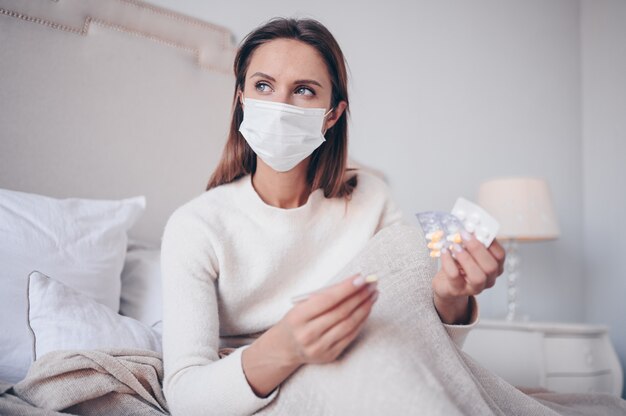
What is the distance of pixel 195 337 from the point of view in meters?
0.80

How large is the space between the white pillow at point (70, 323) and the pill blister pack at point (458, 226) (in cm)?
58

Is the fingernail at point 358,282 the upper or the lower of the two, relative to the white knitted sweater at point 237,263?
upper

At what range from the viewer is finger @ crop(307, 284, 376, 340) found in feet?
1.94

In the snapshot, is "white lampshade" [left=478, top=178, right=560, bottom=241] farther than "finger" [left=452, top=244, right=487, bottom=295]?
Yes

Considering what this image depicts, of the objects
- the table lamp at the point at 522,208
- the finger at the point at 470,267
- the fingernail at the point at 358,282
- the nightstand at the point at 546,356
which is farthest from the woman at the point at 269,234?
the table lamp at the point at 522,208

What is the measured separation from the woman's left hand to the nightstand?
45.2 inches

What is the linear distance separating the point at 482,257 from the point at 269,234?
1.46ft

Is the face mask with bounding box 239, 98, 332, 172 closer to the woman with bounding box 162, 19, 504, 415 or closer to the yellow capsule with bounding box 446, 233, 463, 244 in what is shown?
the woman with bounding box 162, 19, 504, 415

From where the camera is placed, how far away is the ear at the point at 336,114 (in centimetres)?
112

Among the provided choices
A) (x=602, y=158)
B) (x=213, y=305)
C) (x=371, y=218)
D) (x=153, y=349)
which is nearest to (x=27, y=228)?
(x=153, y=349)

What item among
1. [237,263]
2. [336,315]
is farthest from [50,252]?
[336,315]

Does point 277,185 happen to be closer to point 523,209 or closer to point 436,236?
point 436,236

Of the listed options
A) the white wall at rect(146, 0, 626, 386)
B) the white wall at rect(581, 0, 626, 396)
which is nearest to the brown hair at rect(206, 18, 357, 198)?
the white wall at rect(146, 0, 626, 386)

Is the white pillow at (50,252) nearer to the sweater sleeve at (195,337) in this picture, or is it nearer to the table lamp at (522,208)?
the sweater sleeve at (195,337)
